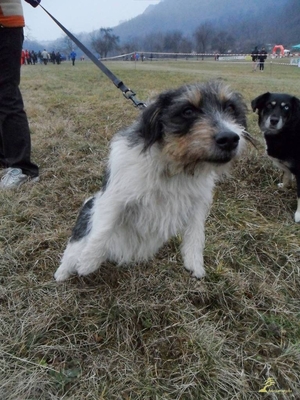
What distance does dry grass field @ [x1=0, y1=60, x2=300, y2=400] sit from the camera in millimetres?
1844

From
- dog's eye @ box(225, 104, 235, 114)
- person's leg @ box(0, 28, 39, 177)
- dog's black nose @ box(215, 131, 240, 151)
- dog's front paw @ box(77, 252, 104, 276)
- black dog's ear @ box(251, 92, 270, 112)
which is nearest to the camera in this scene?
dog's black nose @ box(215, 131, 240, 151)

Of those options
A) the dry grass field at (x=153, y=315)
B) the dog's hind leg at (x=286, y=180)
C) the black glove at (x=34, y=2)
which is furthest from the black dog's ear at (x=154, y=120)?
the dog's hind leg at (x=286, y=180)

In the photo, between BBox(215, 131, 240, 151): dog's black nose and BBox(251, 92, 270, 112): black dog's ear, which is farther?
BBox(251, 92, 270, 112): black dog's ear

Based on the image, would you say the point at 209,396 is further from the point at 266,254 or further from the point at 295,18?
the point at 295,18

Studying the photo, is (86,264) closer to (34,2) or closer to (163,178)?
(163,178)

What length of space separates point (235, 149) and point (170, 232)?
2.42 feet

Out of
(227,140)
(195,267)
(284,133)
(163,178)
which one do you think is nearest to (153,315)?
(195,267)

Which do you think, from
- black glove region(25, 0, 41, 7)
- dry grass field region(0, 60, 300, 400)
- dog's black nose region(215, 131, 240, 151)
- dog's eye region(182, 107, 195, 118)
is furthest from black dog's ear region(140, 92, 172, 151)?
black glove region(25, 0, 41, 7)

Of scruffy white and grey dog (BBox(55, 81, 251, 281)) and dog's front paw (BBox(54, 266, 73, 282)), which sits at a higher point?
scruffy white and grey dog (BBox(55, 81, 251, 281))

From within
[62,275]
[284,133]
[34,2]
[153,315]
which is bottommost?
[153,315]

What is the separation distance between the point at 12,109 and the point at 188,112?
93.6 inches

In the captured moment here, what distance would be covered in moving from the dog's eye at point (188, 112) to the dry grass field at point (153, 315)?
115 cm

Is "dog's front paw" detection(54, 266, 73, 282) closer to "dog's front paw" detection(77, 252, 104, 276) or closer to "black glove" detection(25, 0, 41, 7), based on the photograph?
"dog's front paw" detection(77, 252, 104, 276)

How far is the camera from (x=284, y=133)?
157 inches
